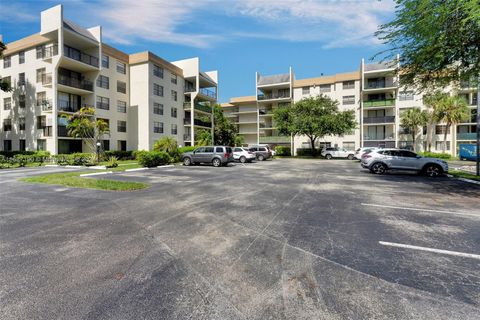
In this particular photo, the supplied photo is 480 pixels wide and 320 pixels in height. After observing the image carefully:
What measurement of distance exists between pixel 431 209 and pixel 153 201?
8948mm

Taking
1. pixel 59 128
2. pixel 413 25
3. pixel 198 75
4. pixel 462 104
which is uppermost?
pixel 198 75

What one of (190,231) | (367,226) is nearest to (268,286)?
(190,231)

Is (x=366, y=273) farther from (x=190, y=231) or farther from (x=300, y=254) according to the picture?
(x=190, y=231)

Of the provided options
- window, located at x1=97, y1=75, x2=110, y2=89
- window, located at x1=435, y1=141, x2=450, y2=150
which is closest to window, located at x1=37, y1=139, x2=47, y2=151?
window, located at x1=97, y1=75, x2=110, y2=89

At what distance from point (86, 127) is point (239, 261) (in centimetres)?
2668

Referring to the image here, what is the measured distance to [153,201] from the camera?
8.38 m

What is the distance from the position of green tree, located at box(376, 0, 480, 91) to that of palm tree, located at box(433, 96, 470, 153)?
108ft

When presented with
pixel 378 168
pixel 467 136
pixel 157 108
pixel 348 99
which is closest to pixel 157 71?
pixel 157 108

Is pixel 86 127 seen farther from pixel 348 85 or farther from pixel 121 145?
pixel 348 85

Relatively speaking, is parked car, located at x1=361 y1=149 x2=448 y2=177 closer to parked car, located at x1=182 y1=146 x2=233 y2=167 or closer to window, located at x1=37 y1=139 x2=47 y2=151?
parked car, located at x1=182 y1=146 x2=233 y2=167

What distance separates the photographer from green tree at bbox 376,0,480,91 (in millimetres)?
8531

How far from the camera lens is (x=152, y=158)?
71.2 ft

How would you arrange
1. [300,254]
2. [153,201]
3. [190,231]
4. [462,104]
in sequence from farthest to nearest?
[462,104] → [153,201] → [190,231] → [300,254]

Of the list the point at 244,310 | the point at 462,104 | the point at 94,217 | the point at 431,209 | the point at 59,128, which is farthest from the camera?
the point at 462,104
